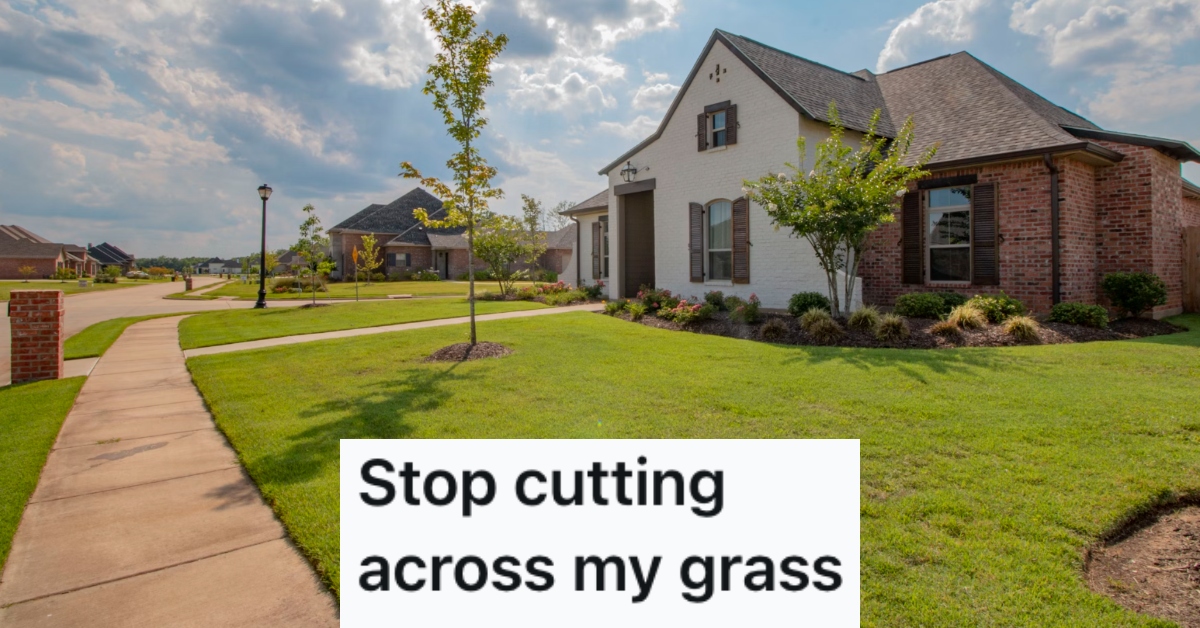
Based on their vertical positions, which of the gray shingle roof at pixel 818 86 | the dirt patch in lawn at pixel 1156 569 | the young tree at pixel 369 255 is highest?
the gray shingle roof at pixel 818 86

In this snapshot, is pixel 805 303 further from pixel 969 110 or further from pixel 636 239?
pixel 636 239

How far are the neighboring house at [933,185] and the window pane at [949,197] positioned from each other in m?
0.02

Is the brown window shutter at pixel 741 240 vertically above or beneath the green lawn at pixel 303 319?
above

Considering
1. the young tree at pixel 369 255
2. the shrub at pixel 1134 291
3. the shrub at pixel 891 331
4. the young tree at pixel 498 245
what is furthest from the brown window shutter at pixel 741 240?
the young tree at pixel 369 255

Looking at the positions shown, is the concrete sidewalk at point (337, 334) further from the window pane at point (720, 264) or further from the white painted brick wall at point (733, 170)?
the window pane at point (720, 264)

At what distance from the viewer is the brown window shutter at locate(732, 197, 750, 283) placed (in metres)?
14.5

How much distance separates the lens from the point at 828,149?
12156 mm

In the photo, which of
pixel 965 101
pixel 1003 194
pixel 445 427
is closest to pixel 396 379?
pixel 445 427

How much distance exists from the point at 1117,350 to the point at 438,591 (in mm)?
9720

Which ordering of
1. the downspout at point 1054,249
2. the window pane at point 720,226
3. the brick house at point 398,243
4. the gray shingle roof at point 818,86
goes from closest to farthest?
the downspout at point 1054,249 → the gray shingle roof at point 818,86 → the window pane at point 720,226 → the brick house at point 398,243

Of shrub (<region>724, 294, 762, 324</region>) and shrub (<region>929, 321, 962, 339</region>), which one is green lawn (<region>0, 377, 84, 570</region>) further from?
shrub (<region>929, 321, 962, 339</region>)

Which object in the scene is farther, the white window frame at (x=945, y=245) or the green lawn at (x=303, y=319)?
the green lawn at (x=303, y=319)

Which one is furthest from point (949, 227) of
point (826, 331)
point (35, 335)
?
point (35, 335)

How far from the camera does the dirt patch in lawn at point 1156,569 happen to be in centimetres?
261
